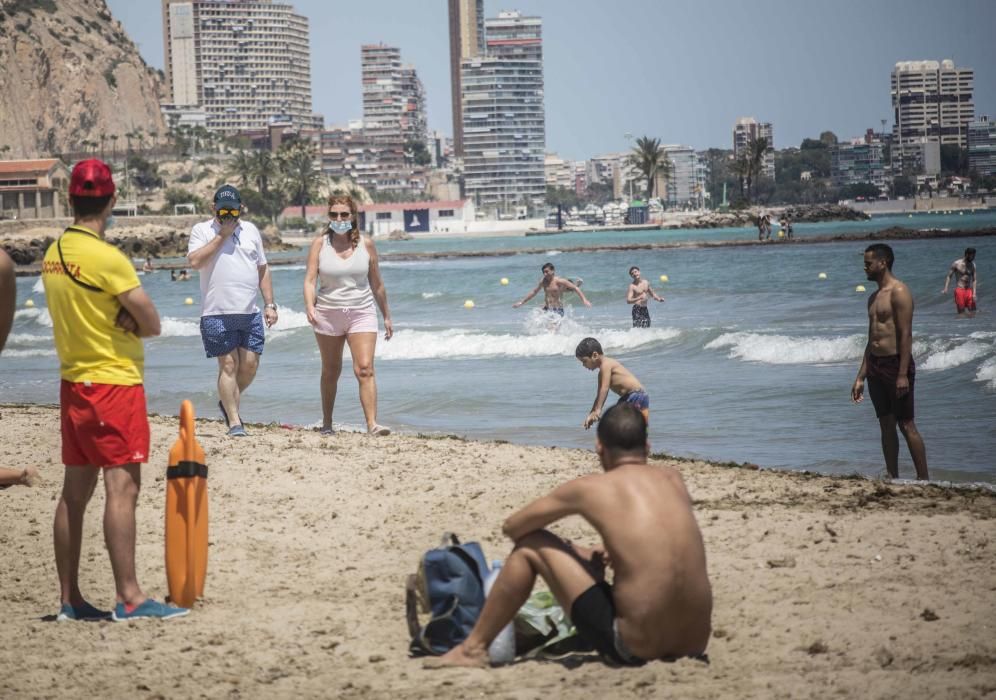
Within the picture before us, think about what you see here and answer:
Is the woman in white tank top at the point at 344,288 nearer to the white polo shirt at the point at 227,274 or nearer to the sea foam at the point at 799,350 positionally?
the white polo shirt at the point at 227,274

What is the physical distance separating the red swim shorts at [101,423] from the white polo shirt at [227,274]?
352cm

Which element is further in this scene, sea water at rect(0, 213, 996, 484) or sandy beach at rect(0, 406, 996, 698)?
sea water at rect(0, 213, 996, 484)

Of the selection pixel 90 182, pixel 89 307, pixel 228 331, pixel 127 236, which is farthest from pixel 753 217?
pixel 89 307

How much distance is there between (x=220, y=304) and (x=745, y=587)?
14.3 feet

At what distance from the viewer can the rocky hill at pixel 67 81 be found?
153250 mm

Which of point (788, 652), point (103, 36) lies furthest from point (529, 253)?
point (103, 36)

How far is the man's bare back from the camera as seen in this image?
14.2 ft

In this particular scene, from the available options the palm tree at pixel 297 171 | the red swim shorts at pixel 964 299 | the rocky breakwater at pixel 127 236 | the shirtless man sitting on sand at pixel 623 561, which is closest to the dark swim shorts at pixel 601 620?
the shirtless man sitting on sand at pixel 623 561

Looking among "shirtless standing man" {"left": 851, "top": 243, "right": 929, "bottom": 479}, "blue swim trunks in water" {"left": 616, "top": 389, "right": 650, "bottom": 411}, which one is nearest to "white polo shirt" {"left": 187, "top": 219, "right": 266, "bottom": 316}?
"blue swim trunks in water" {"left": 616, "top": 389, "right": 650, "bottom": 411}

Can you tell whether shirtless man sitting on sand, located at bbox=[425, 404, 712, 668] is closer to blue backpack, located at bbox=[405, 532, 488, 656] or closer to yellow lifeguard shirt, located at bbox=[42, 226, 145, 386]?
blue backpack, located at bbox=[405, 532, 488, 656]

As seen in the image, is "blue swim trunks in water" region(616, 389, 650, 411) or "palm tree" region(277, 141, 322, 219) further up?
"palm tree" region(277, 141, 322, 219)

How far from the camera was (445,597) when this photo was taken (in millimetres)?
4840

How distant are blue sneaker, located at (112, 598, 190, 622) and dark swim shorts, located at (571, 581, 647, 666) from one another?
1.80 m

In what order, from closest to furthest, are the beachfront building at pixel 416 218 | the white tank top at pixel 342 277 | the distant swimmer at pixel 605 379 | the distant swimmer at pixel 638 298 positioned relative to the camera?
the distant swimmer at pixel 605 379, the white tank top at pixel 342 277, the distant swimmer at pixel 638 298, the beachfront building at pixel 416 218
